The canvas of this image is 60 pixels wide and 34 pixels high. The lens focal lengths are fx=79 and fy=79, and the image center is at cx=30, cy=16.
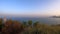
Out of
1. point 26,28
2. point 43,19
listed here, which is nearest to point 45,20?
point 43,19

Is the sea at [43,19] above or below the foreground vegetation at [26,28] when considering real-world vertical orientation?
above

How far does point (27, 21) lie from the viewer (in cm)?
119

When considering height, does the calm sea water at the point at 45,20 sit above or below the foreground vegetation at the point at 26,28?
above

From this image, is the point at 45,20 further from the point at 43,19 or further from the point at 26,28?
the point at 26,28

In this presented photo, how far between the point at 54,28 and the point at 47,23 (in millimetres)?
121

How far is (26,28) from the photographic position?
116 cm

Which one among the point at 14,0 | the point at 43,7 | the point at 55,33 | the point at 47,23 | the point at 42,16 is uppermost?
the point at 14,0

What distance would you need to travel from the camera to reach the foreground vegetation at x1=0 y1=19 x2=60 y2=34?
1150mm

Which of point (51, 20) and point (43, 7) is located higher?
point (43, 7)

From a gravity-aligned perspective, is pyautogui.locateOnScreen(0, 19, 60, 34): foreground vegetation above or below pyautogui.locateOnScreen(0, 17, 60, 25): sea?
below

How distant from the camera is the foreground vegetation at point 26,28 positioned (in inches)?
45.3

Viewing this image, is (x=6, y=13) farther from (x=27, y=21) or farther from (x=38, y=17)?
(x=38, y=17)

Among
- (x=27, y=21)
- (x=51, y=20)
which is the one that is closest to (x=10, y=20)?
(x=27, y=21)

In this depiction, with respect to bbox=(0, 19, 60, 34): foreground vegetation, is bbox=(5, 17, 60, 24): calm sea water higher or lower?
higher
